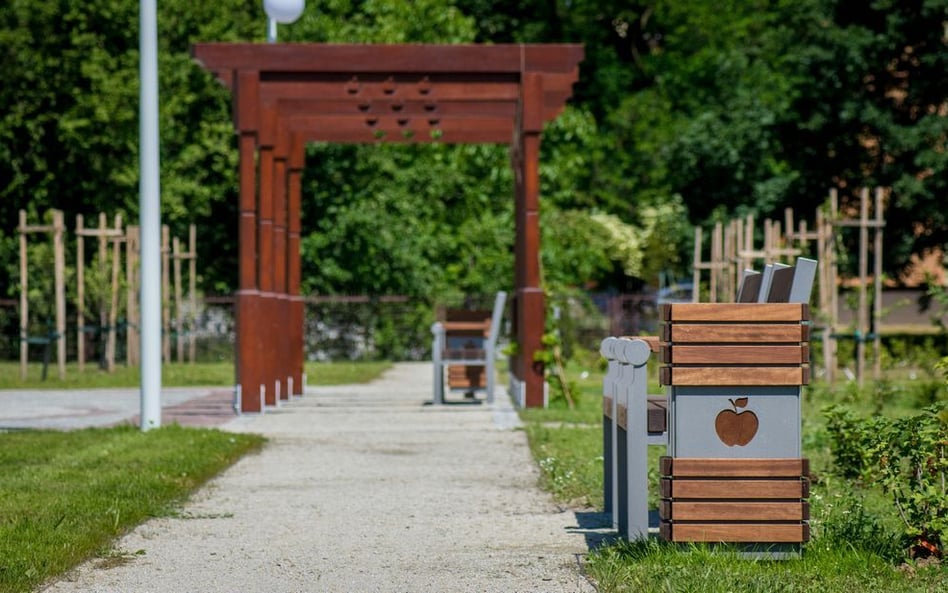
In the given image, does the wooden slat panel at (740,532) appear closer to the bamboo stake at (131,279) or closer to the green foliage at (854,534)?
the green foliage at (854,534)

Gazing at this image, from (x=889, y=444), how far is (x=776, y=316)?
0.88m

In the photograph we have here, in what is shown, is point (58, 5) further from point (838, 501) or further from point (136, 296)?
point (838, 501)

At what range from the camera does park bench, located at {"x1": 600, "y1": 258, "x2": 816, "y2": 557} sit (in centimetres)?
661

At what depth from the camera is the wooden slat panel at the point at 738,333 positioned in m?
6.62

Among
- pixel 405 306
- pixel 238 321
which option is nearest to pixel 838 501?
pixel 238 321

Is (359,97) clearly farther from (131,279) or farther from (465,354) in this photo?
(131,279)

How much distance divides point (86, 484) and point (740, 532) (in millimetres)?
4471

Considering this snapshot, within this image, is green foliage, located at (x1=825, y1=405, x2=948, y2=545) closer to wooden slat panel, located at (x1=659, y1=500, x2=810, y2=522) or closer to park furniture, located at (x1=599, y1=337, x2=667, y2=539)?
wooden slat panel, located at (x1=659, y1=500, x2=810, y2=522)

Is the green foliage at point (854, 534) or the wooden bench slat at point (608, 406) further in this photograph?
the wooden bench slat at point (608, 406)

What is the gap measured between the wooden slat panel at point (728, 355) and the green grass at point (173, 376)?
17.5m

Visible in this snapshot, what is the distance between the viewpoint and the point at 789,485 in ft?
21.7

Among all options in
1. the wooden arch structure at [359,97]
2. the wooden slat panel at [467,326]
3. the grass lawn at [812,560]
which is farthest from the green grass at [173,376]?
the grass lawn at [812,560]

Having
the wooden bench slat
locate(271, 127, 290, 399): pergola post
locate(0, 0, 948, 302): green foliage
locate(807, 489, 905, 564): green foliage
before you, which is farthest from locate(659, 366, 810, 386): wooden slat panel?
locate(0, 0, 948, 302): green foliage

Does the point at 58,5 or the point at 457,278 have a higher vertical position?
the point at 58,5
